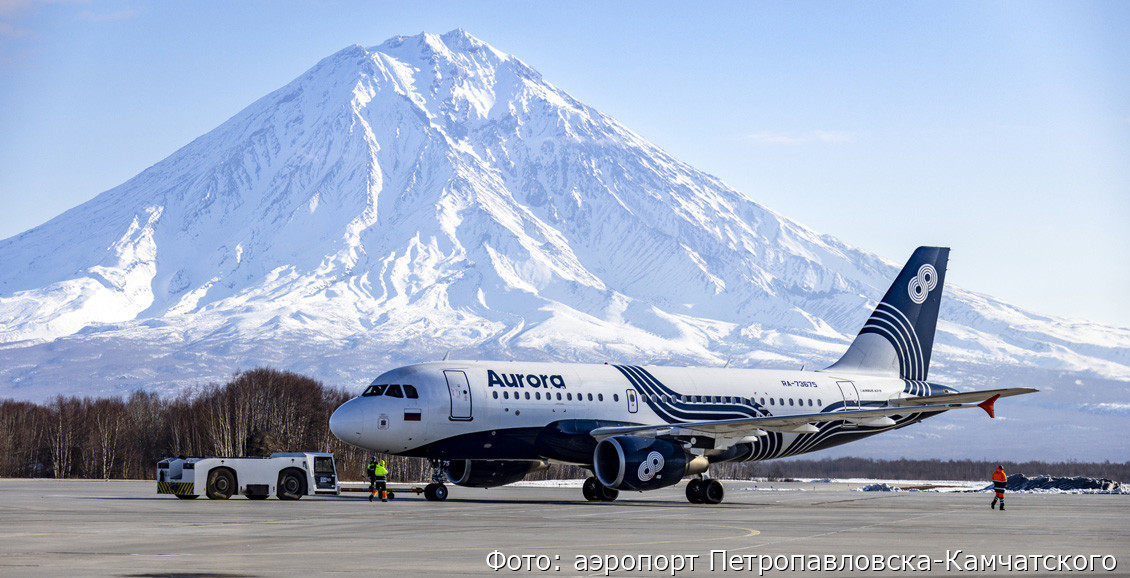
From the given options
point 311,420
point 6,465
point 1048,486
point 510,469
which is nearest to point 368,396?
point 510,469

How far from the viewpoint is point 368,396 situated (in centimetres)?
3809

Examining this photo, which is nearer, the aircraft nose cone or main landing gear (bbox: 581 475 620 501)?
the aircraft nose cone

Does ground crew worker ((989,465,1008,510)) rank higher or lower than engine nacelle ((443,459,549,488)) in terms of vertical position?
lower

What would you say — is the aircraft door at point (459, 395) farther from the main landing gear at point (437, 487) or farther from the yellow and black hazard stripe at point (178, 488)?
the yellow and black hazard stripe at point (178, 488)

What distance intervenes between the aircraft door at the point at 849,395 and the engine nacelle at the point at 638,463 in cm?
940

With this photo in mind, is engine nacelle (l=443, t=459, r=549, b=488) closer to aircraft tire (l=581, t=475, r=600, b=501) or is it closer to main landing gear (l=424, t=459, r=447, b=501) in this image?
main landing gear (l=424, t=459, r=447, b=501)

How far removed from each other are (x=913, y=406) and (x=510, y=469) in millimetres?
12401

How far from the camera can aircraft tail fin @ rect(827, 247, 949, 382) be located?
159ft

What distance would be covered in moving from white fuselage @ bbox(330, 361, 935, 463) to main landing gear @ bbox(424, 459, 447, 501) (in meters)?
0.90

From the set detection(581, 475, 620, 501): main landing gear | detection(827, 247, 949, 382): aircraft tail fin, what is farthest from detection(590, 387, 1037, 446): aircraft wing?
detection(827, 247, 949, 382): aircraft tail fin

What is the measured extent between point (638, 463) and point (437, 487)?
5817 millimetres

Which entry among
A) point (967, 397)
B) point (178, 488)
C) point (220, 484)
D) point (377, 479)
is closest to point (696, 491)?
point (967, 397)

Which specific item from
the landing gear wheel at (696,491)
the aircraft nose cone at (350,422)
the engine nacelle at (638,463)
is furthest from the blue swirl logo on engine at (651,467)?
the aircraft nose cone at (350,422)

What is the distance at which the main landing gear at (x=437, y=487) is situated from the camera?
3772 cm
